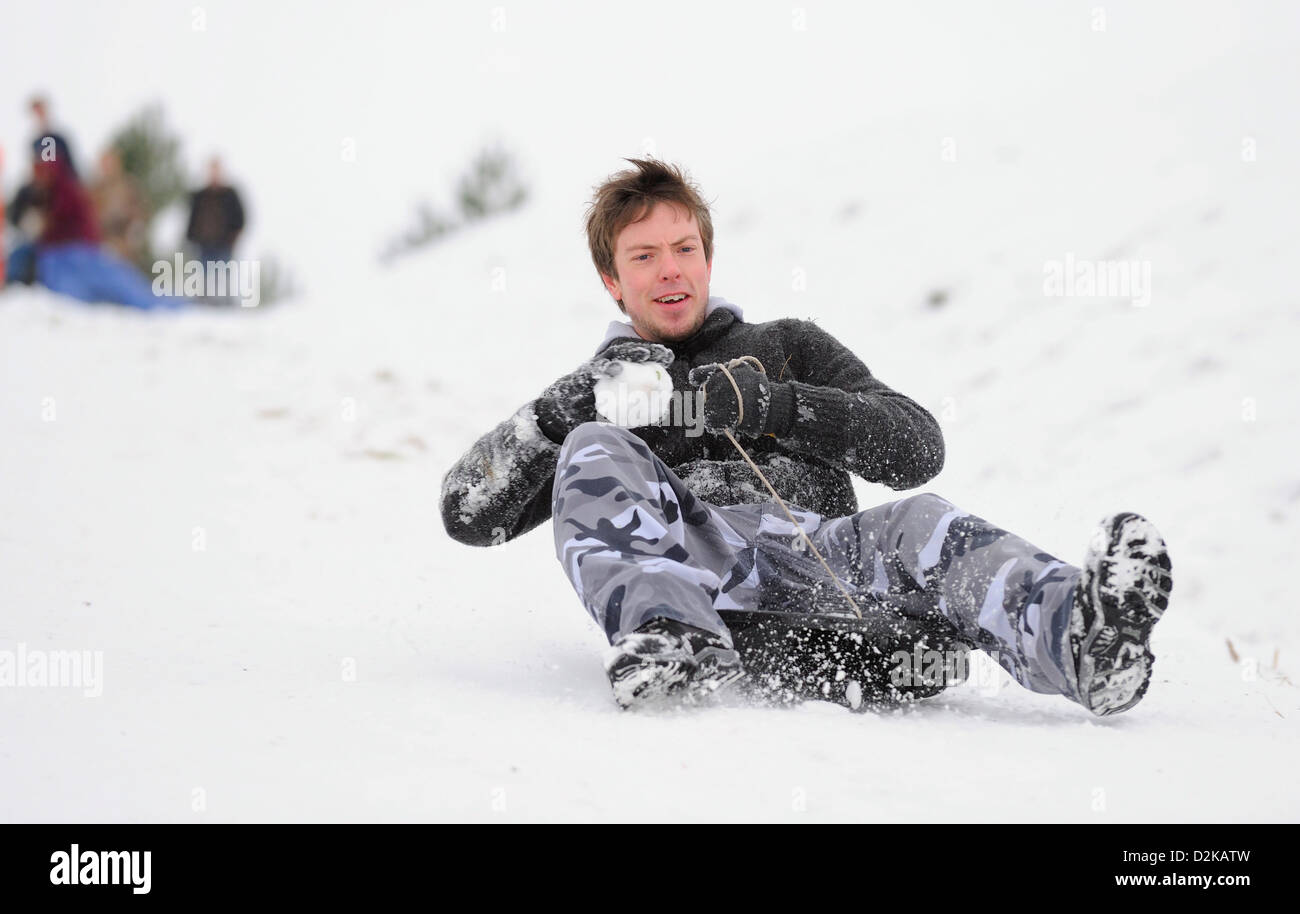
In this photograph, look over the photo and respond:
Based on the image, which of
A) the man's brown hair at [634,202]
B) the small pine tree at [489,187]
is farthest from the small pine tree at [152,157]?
the man's brown hair at [634,202]

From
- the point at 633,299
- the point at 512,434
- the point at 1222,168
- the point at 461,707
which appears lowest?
the point at 461,707

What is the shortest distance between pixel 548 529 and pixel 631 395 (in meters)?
2.49

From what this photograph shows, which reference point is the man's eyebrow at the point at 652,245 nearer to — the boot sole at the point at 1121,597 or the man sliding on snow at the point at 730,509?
the man sliding on snow at the point at 730,509

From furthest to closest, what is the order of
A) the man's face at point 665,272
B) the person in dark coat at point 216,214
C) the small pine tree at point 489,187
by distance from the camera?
1. the small pine tree at point 489,187
2. the person in dark coat at point 216,214
3. the man's face at point 665,272

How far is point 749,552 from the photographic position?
2307 mm

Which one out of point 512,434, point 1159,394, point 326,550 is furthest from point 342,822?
point 1159,394

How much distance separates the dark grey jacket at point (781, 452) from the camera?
7.57 ft

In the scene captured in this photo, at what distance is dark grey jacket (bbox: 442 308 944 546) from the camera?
231 centimetres

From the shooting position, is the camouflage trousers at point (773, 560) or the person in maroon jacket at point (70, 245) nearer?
the camouflage trousers at point (773, 560)

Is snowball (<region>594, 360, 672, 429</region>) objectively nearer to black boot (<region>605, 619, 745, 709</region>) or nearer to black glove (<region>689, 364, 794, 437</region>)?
black glove (<region>689, 364, 794, 437</region>)

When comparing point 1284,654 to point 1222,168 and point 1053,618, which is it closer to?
point 1053,618

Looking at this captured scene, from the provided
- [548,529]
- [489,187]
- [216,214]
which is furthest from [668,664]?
[489,187]

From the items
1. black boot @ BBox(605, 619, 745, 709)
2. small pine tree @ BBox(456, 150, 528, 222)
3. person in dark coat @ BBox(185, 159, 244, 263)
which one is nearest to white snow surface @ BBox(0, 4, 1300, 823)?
black boot @ BBox(605, 619, 745, 709)

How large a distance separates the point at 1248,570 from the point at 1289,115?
5.02m
